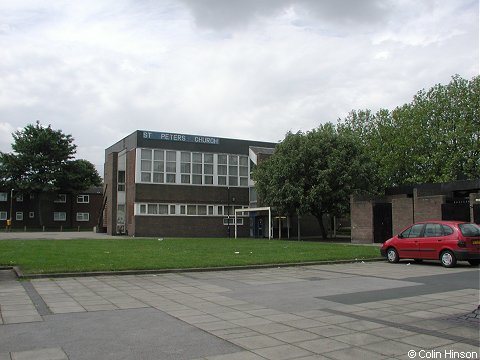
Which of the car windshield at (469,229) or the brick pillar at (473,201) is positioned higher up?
the brick pillar at (473,201)

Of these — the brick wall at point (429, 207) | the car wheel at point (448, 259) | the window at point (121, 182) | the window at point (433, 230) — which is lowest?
the car wheel at point (448, 259)

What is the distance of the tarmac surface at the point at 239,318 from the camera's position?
605cm

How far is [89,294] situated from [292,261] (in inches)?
331

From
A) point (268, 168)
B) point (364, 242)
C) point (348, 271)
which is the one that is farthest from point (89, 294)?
point (268, 168)

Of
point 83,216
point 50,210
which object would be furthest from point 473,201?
point 83,216

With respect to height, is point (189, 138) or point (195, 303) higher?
point (189, 138)

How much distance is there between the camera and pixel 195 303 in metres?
9.53

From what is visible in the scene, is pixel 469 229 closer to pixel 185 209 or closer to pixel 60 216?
pixel 185 209

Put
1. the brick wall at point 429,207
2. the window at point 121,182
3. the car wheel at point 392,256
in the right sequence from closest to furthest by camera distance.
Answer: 1. the car wheel at point 392,256
2. the brick wall at point 429,207
3. the window at point 121,182

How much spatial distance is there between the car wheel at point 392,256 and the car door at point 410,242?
190 millimetres

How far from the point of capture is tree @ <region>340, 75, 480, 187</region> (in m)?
40.9

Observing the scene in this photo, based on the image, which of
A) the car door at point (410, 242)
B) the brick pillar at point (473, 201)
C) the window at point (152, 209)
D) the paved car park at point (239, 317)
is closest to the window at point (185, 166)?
the window at point (152, 209)

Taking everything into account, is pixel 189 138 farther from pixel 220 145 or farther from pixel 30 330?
pixel 30 330

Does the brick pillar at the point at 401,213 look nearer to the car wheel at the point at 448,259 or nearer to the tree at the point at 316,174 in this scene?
the tree at the point at 316,174
